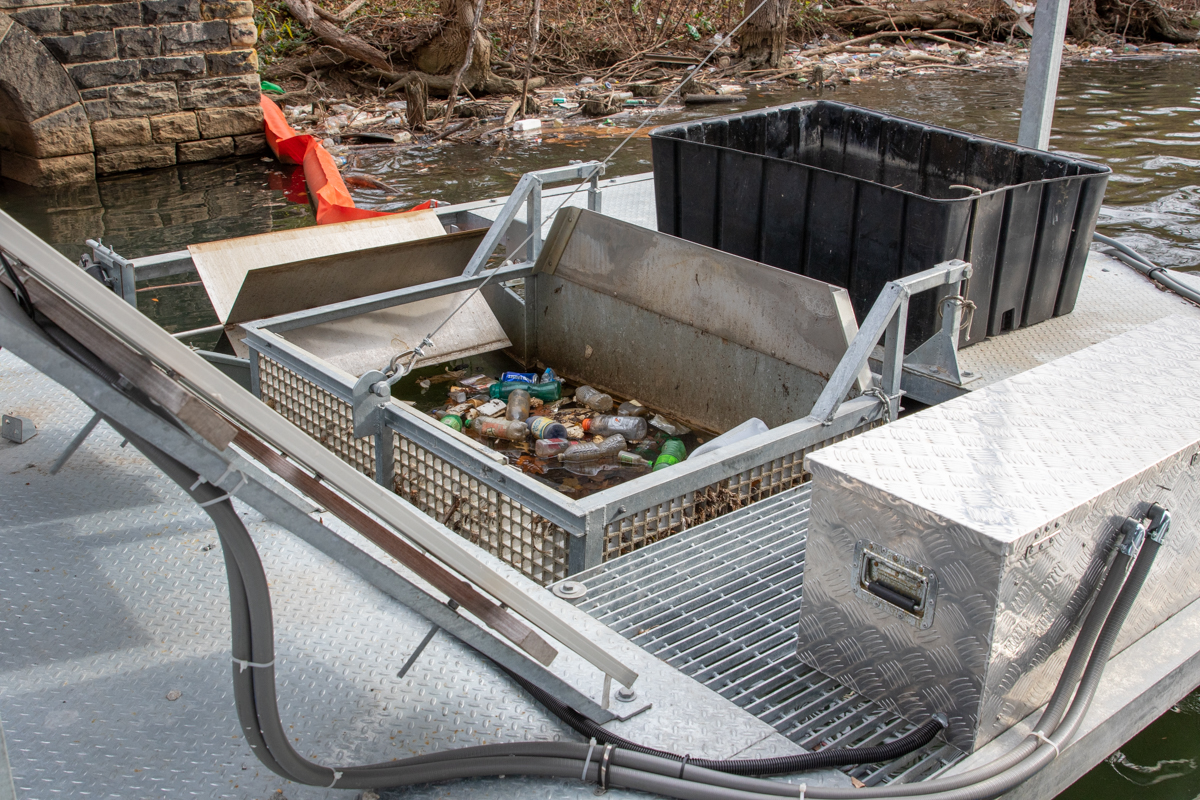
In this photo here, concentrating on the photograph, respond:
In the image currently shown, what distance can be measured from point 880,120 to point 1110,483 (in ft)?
13.0

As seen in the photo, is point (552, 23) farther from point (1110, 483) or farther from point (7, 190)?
point (1110, 483)

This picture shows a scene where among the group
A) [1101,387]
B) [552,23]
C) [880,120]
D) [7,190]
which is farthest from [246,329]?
[552,23]

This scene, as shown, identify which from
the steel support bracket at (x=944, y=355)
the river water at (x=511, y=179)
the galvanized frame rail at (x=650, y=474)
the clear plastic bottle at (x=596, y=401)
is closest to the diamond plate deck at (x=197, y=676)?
the galvanized frame rail at (x=650, y=474)

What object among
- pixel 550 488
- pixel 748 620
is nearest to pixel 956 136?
pixel 550 488

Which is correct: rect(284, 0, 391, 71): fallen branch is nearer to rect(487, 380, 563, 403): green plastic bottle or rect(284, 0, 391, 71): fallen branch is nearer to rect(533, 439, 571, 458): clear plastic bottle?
rect(487, 380, 563, 403): green plastic bottle

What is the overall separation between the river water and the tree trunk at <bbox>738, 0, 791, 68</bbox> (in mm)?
1580

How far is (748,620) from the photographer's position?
265 cm

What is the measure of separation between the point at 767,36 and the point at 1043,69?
10.3 metres

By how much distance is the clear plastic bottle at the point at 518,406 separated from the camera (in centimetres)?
469

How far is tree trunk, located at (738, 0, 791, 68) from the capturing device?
14641 mm

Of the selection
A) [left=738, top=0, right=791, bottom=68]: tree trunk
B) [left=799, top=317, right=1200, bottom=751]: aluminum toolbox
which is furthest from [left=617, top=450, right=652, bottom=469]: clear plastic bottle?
[left=738, top=0, right=791, bottom=68]: tree trunk

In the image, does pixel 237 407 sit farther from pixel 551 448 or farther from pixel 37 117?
pixel 37 117

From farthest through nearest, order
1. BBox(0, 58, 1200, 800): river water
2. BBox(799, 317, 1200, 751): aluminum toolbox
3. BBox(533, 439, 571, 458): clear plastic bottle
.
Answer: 1. BBox(0, 58, 1200, 800): river water
2. BBox(533, 439, 571, 458): clear plastic bottle
3. BBox(799, 317, 1200, 751): aluminum toolbox

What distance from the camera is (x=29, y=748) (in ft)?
7.00
